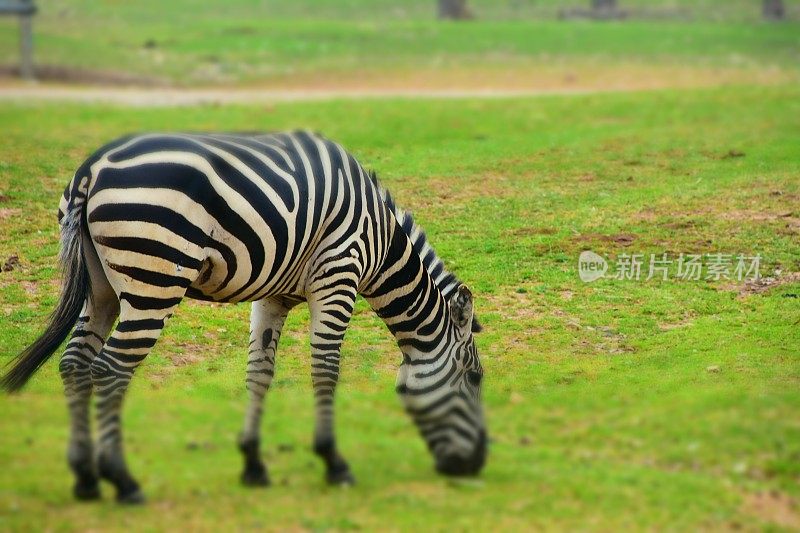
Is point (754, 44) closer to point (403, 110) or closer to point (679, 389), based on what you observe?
point (403, 110)

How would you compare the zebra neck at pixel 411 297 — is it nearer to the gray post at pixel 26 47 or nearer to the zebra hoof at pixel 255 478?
the zebra hoof at pixel 255 478

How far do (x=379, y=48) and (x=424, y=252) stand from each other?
79.3 ft

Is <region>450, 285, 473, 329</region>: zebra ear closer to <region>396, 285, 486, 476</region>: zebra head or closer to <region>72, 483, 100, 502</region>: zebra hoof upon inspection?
<region>396, 285, 486, 476</region>: zebra head

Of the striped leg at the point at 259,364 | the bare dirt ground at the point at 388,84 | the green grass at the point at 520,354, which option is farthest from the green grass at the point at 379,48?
the striped leg at the point at 259,364

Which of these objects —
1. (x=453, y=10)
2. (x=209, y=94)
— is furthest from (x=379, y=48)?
(x=453, y=10)

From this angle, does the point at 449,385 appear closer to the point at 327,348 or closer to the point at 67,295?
the point at 327,348

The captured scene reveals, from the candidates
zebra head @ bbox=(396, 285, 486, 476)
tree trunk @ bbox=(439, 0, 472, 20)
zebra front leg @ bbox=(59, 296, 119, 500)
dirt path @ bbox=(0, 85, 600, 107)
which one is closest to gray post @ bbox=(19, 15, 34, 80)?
dirt path @ bbox=(0, 85, 600, 107)

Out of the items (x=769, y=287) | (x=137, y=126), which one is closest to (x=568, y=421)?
(x=769, y=287)

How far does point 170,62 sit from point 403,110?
9.72 metres

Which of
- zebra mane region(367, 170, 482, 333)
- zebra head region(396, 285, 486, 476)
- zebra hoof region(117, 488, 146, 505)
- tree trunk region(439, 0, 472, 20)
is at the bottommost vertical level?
zebra hoof region(117, 488, 146, 505)

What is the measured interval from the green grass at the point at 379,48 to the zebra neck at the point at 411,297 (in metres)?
20.0

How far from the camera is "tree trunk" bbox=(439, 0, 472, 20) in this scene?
132ft

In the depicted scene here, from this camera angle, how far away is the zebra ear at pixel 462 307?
872cm

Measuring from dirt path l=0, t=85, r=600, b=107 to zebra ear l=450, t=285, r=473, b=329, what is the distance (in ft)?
51.2
